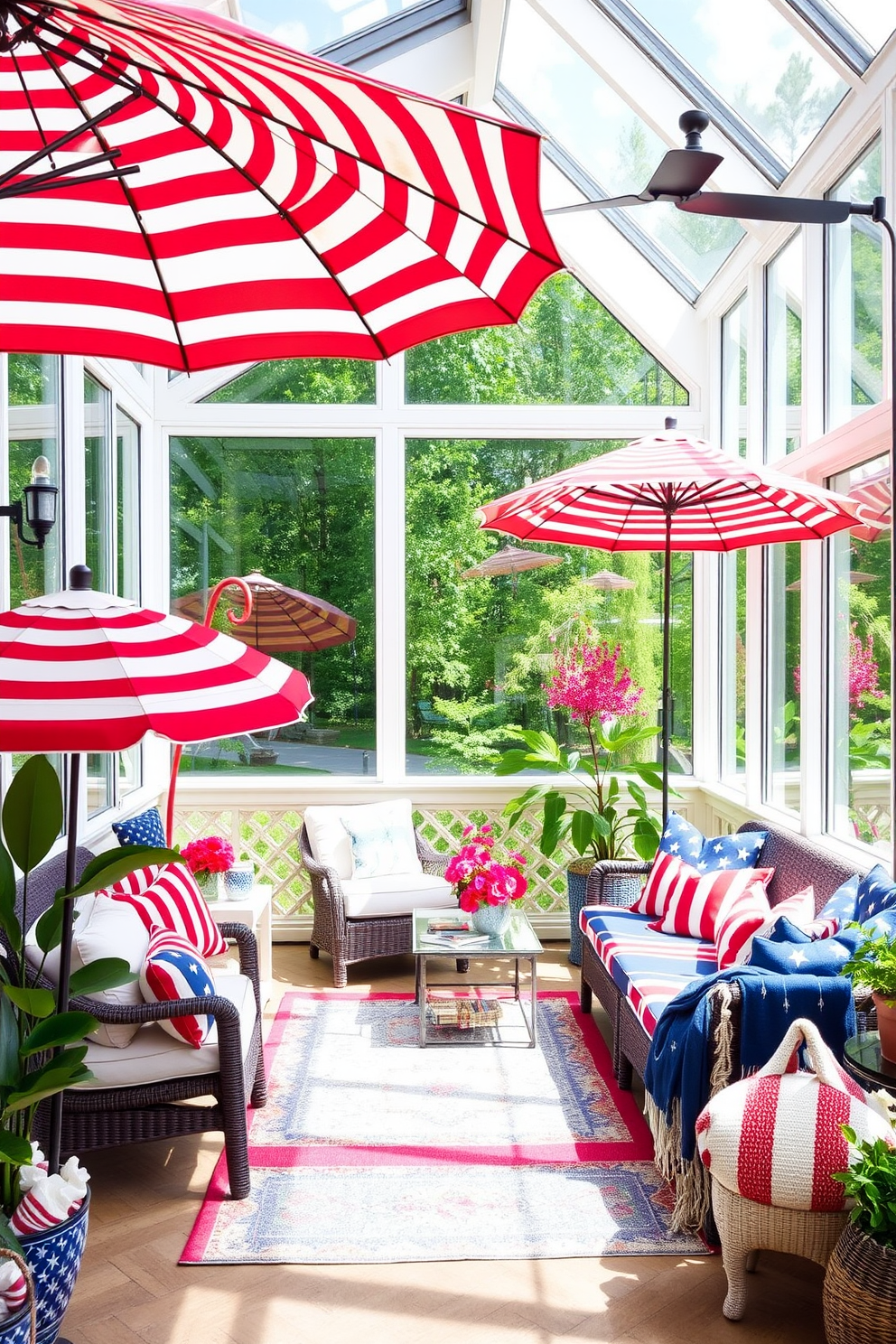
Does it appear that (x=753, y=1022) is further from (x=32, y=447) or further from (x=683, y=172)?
(x=32, y=447)

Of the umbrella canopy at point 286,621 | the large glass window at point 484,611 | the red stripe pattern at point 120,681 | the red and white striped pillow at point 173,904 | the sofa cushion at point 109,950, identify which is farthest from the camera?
the large glass window at point 484,611

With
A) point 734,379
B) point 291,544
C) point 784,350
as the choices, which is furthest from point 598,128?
point 291,544

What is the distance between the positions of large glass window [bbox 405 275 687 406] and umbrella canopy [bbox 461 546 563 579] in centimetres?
84

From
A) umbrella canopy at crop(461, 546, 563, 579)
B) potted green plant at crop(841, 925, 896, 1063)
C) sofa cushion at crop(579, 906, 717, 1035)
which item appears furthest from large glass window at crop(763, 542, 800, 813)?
potted green plant at crop(841, 925, 896, 1063)

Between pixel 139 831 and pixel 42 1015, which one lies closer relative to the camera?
pixel 42 1015

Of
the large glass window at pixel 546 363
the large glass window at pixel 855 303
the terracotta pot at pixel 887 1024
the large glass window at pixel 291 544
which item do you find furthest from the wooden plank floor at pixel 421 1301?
the large glass window at pixel 546 363

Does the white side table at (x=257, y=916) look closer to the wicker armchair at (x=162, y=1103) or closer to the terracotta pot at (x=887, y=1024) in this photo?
the wicker armchair at (x=162, y=1103)

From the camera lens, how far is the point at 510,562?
5762 millimetres

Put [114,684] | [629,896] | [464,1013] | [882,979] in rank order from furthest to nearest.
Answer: [629,896], [464,1013], [882,979], [114,684]

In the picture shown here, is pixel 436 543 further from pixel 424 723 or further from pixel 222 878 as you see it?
pixel 222 878

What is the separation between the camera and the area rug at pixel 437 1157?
2.75 metres

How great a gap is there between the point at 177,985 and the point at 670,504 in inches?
103

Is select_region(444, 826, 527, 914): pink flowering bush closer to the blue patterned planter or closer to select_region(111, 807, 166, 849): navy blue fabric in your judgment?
select_region(111, 807, 166, 849): navy blue fabric

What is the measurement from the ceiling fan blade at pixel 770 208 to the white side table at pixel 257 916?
3035mm
